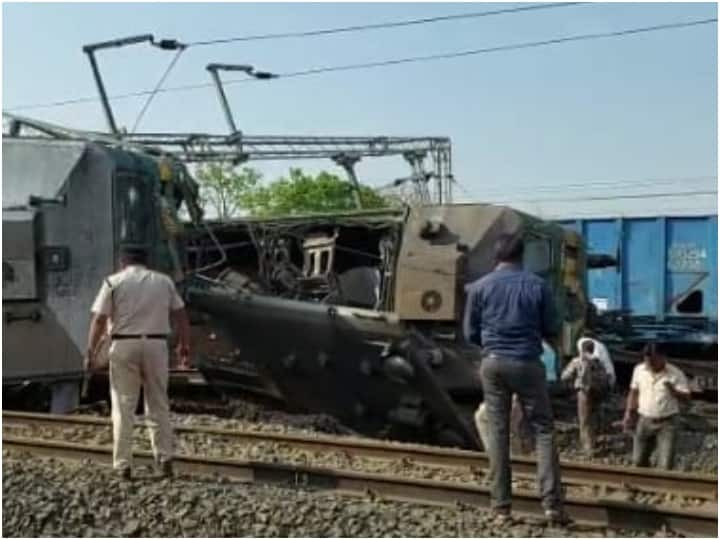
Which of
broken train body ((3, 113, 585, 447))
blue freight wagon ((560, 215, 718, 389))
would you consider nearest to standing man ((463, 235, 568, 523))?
broken train body ((3, 113, 585, 447))

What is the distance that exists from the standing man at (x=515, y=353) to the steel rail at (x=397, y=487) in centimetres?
44

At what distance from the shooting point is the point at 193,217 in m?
12.3

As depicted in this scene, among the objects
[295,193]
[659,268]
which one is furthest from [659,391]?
[295,193]

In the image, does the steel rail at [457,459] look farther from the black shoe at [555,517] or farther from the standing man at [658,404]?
the black shoe at [555,517]

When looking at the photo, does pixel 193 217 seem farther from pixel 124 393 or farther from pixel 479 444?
pixel 124 393

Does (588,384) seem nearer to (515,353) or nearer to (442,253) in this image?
(442,253)

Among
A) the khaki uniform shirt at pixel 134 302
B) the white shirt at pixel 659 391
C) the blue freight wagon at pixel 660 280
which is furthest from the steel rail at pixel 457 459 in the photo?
the blue freight wagon at pixel 660 280

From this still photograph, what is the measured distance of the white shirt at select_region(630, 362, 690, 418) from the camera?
30.4ft

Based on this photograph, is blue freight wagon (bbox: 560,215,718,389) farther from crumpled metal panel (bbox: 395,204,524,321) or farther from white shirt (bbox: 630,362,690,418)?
white shirt (bbox: 630,362,690,418)

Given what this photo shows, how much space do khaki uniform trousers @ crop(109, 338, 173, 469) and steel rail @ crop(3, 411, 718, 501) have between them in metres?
2.02

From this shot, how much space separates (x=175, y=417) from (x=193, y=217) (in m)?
2.17

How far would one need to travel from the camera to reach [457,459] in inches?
340

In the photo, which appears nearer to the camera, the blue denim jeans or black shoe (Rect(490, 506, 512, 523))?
the blue denim jeans

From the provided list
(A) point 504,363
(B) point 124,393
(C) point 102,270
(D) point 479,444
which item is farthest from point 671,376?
(C) point 102,270
